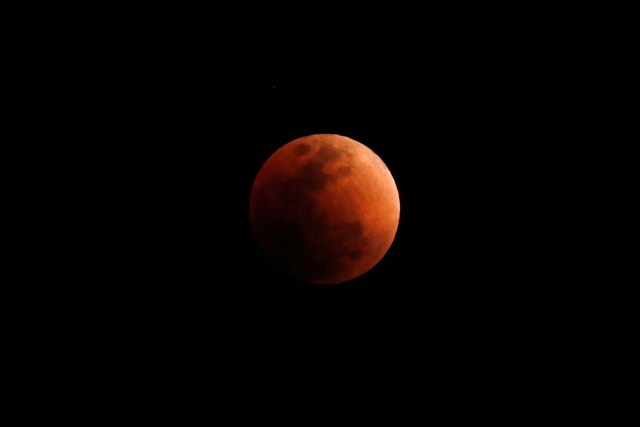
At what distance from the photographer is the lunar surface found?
8.78 feet

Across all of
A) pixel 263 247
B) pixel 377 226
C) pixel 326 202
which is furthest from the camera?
pixel 263 247

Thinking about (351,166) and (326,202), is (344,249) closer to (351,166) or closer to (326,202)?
(326,202)

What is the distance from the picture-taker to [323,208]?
104 inches

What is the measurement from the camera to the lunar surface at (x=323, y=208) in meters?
2.68

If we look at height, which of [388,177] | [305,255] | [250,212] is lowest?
[305,255]

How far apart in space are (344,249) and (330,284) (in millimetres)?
508

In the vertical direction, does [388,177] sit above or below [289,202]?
above

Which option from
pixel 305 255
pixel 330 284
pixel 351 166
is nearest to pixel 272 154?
pixel 351 166

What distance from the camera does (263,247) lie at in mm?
3027

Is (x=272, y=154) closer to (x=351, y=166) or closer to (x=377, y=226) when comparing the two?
(x=351, y=166)

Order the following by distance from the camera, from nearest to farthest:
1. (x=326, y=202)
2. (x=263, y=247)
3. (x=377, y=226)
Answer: (x=326, y=202) < (x=377, y=226) < (x=263, y=247)

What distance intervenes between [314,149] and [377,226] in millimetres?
727

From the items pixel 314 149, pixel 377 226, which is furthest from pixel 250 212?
pixel 377 226

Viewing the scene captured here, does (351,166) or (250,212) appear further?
(250,212)
